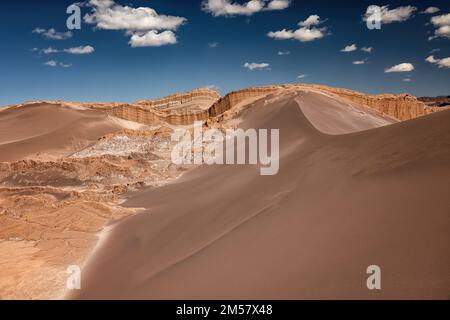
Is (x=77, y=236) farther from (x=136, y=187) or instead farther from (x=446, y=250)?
(x=446, y=250)

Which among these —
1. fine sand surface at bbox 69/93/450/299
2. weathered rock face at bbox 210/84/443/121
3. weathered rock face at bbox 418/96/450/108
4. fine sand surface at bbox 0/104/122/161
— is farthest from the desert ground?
weathered rock face at bbox 418/96/450/108

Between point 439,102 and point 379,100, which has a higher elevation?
point 439,102

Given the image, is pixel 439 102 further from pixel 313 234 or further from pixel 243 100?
pixel 313 234

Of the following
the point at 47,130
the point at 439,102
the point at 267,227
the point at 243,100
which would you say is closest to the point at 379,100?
the point at 243,100

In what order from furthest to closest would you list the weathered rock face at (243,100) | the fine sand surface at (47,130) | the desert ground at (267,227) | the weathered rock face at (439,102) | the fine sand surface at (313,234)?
1. the weathered rock face at (439,102)
2. the weathered rock face at (243,100)
3. the fine sand surface at (47,130)
4. the desert ground at (267,227)
5. the fine sand surface at (313,234)

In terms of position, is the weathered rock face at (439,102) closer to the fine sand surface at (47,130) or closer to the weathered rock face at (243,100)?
the weathered rock face at (243,100)

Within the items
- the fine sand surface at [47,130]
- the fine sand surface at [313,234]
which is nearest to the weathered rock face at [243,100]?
the fine sand surface at [47,130]

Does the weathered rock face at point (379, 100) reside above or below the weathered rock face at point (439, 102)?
below
